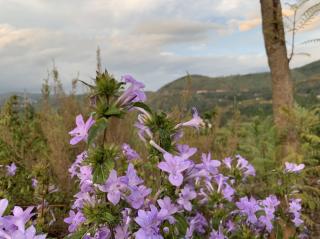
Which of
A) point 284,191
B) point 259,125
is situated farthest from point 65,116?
point 259,125

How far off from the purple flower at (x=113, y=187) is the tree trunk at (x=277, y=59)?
4.82 m

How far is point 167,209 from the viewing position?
1.50m

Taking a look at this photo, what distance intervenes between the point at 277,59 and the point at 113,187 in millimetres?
5031

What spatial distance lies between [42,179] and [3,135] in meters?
2.59

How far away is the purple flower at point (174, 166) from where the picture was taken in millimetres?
1439

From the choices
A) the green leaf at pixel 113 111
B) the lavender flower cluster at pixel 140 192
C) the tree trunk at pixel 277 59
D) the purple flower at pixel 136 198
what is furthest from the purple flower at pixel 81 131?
the tree trunk at pixel 277 59

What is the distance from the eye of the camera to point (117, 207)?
1492mm

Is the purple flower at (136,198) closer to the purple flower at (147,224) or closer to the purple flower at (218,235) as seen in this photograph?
the purple flower at (147,224)

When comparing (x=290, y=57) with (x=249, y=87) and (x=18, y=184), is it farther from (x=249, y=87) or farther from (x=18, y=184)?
(x=249, y=87)

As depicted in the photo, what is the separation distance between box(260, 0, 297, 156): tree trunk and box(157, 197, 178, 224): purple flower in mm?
4708

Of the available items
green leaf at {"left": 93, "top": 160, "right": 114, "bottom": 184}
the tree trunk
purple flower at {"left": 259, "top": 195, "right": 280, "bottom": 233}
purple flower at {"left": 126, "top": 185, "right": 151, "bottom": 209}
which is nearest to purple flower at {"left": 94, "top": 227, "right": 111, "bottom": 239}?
purple flower at {"left": 126, "top": 185, "right": 151, "bottom": 209}

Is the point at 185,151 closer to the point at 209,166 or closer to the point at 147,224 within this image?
the point at 209,166

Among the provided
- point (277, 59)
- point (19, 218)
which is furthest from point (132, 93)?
point (277, 59)

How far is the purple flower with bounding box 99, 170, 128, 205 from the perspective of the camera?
4.74ft
